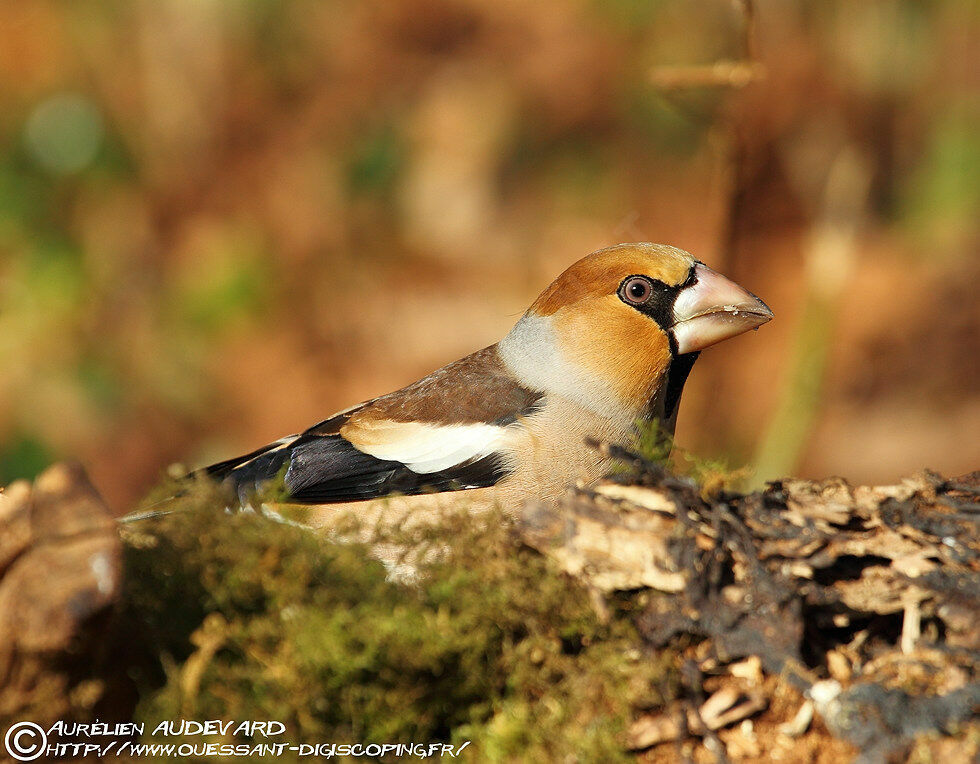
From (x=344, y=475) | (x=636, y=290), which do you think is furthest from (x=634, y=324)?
(x=344, y=475)

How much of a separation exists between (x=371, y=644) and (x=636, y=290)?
5.44 feet

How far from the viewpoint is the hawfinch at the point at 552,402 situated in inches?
104

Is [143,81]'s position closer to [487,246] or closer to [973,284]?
[487,246]

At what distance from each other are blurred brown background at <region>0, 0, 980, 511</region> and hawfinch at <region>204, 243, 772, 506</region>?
311 centimetres

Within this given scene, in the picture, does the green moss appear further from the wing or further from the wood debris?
the wing

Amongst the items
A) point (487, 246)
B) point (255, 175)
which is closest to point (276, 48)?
point (255, 175)

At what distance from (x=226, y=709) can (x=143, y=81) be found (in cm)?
579

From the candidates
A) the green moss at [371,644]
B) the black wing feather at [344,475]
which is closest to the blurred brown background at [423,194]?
the black wing feather at [344,475]

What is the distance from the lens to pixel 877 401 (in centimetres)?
634

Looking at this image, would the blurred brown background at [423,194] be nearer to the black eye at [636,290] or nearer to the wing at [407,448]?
the black eye at [636,290]

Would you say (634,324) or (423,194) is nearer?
(634,324)

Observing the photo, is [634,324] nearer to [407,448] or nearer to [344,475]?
[407,448]

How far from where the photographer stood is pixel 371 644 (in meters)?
1.48

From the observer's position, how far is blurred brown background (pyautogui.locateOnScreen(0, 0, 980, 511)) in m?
5.94
